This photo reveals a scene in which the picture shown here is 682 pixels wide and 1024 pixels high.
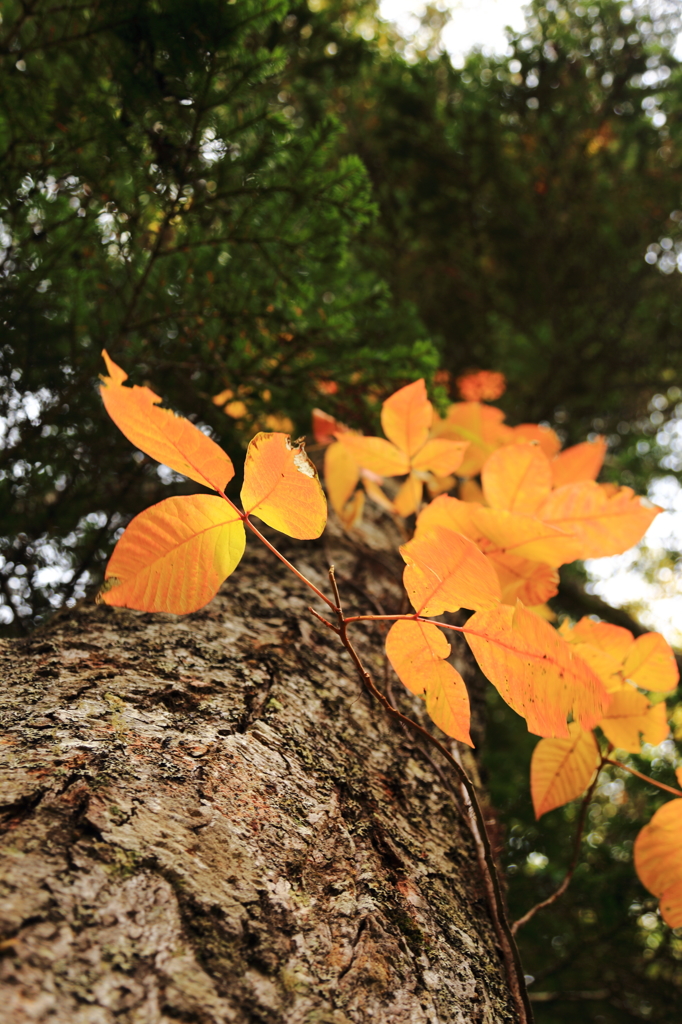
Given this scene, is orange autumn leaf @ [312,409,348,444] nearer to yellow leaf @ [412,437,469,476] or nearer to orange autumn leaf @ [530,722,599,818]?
yellow leaf @ [412,437,469,476]

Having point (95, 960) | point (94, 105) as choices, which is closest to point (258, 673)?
point (95, 960)

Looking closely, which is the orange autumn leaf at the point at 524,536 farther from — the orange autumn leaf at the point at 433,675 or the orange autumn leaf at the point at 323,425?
the orange autumn leaf at the point at 323,425

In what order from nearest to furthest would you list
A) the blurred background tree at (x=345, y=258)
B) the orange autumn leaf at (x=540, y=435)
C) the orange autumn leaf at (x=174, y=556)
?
the orange autumn leaf at (x=174, y=556), the blurred background tree at (x=345, y=258), the orange autumn leaf at (x=540, y=435)

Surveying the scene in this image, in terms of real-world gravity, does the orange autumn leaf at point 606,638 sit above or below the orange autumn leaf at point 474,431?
below

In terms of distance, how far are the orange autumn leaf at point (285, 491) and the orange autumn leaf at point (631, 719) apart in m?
0.61

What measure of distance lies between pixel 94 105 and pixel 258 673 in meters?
1.01

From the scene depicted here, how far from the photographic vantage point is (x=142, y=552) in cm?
54

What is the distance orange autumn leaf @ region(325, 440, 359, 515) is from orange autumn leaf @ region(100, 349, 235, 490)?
46 cm

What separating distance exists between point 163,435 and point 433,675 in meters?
0.36

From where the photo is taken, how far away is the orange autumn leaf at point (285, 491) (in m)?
0.57

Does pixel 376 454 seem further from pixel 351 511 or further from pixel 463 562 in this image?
pixel 463 562

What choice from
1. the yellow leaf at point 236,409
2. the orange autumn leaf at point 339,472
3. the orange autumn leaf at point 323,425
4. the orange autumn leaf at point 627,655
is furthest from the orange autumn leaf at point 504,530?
the yellow leaf at point 236,409

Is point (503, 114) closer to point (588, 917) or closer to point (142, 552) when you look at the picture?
point (142, 552)

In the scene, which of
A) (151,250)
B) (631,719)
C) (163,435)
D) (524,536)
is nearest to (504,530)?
(524,536)
